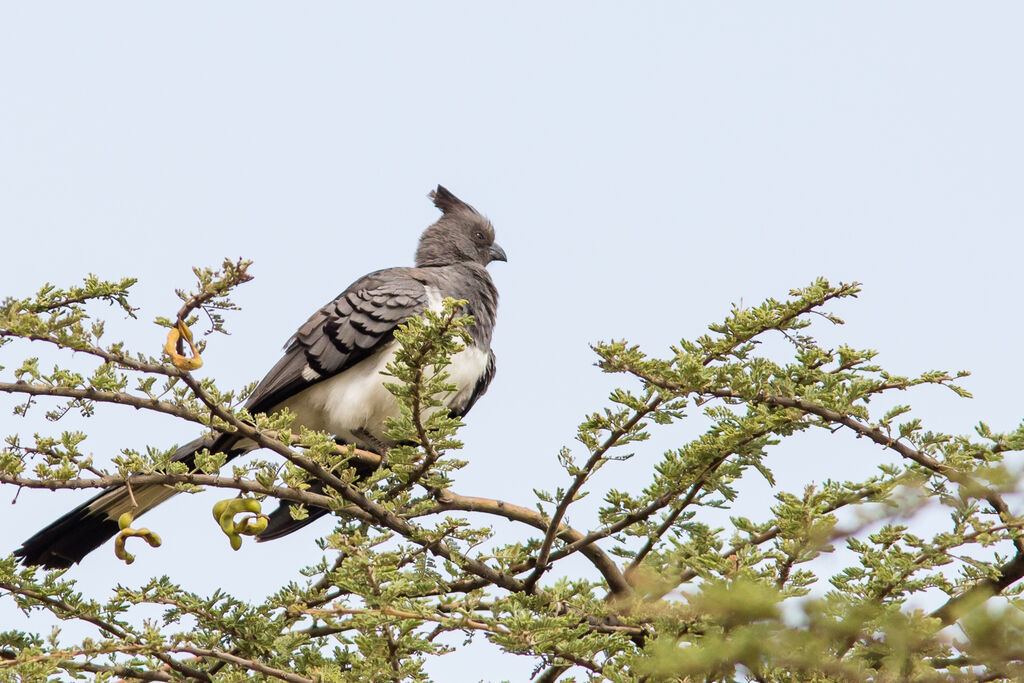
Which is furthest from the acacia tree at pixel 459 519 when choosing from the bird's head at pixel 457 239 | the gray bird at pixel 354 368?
the bird's head at pixel 457 239

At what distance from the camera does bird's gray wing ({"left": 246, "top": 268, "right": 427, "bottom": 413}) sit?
238 inches

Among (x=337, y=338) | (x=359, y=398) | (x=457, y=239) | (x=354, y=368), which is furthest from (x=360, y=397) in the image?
(x=457, y=239)

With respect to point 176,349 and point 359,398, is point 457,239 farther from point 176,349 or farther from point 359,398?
point 176,349

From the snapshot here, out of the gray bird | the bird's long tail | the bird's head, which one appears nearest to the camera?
the bird's long tail

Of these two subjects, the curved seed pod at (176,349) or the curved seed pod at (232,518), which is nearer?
the curved seed pod at (176,349)

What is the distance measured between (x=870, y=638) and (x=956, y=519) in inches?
73.5

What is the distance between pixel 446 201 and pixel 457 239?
59 cm

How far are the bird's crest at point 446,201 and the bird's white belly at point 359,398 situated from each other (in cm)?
223

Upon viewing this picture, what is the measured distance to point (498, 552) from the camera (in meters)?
3.78

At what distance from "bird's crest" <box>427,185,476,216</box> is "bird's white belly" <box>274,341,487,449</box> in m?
2.23

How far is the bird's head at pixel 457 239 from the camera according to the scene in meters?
7.88

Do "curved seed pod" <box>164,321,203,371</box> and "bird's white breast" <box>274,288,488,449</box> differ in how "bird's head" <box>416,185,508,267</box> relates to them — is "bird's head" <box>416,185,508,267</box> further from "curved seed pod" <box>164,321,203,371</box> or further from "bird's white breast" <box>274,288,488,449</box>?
"curved seed pod" <box>164,321,203,371</box>

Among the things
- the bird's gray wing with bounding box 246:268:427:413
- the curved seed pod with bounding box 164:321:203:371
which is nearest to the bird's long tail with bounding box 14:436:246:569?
the bird's gray wing with bounding box 246:268:427:413

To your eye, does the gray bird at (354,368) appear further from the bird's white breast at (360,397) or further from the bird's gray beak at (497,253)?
the bird's gray beak at (497,253)
